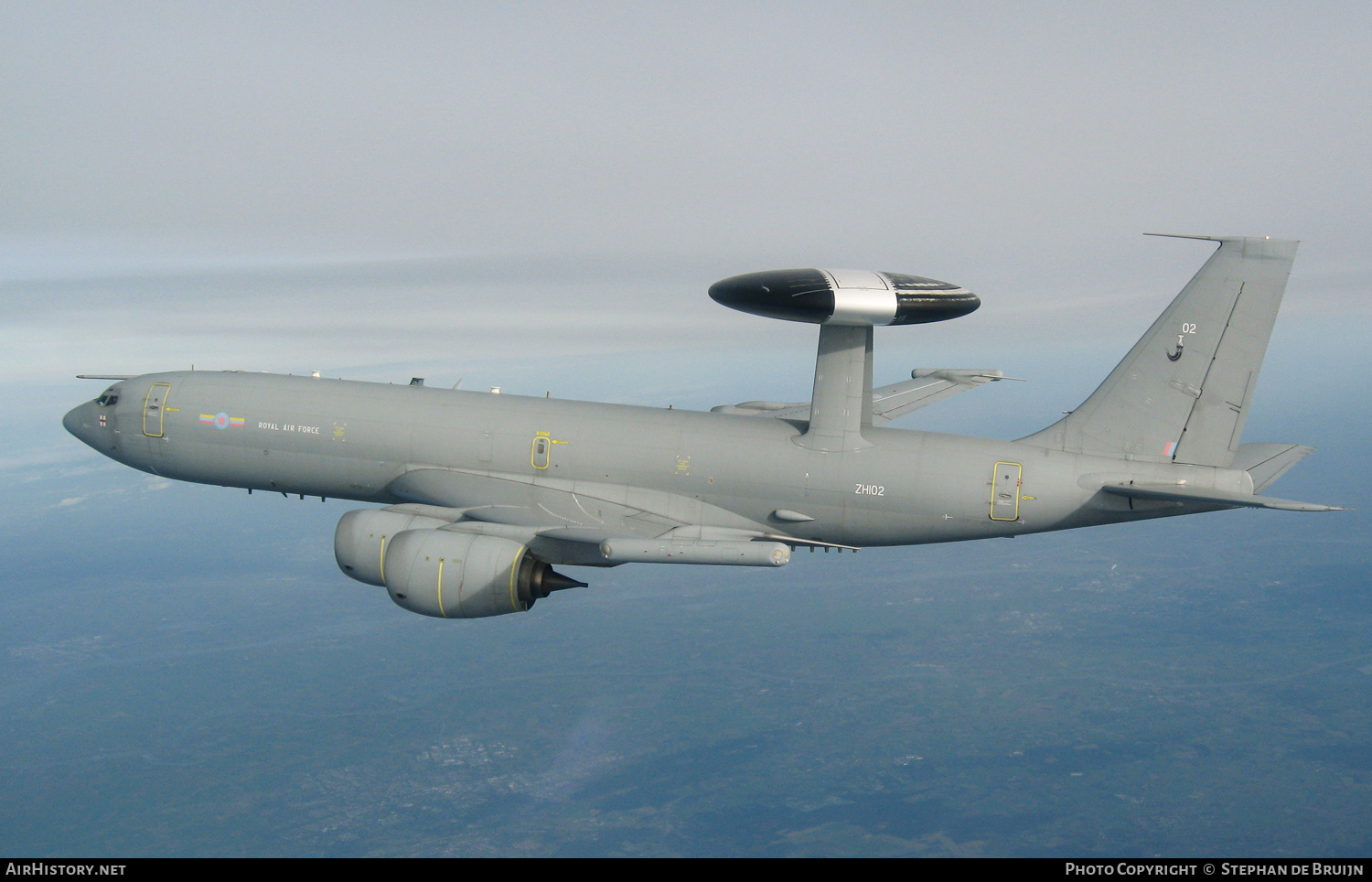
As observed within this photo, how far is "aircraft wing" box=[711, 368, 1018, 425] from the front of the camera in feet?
96.9

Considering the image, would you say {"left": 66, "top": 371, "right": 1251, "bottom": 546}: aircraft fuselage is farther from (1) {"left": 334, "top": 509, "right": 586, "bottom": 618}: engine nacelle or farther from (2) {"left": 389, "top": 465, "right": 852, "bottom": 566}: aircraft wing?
(1) {"left": 334, "top": 509, "right": 586, "bottom": 618}: engine nacelle

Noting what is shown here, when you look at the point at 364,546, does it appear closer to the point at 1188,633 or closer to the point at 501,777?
the point at 501,777

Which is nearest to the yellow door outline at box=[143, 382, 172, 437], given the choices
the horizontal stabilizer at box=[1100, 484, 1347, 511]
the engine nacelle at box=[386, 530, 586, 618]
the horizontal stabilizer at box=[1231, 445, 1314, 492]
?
the engine nacelle at box=[386, 530, 586, 618]

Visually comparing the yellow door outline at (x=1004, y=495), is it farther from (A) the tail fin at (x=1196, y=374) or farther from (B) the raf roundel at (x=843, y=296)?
(B) the raf roundel at (x=843, y=296)

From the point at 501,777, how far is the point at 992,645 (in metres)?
115

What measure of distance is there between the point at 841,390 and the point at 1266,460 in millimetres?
12461

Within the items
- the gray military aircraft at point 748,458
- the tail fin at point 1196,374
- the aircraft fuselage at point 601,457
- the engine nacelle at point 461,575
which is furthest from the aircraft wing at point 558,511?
the tail fin at point 1196,374

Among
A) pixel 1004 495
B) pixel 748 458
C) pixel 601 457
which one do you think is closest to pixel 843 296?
pixel 748 458

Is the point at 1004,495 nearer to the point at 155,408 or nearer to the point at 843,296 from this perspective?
the point at 843,296

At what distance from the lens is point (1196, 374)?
21969 mm

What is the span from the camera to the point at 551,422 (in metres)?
24.6

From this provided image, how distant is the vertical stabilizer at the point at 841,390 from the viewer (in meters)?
21.5

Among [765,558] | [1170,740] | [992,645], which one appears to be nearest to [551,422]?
[765,558]

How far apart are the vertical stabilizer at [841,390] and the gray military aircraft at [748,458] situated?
0.19 ft
